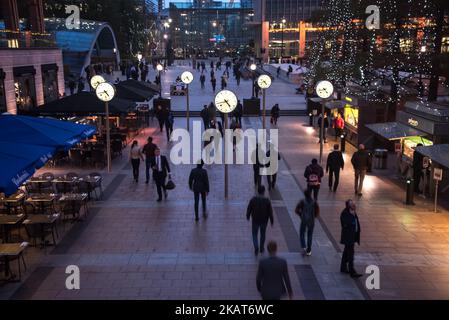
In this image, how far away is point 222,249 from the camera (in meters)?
11.0

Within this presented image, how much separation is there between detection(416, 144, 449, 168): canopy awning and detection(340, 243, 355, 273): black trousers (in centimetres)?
480

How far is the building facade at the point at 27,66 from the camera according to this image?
21.8m

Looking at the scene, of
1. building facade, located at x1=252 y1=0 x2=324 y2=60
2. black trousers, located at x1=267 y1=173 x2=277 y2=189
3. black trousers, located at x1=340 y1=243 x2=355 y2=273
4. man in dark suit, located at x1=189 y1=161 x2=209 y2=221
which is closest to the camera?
black trousers, located at x1=340 y1=243 x2=355 y2=273

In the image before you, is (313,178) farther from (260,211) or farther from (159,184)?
(159,184)

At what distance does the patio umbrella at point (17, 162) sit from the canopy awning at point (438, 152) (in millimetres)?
9768

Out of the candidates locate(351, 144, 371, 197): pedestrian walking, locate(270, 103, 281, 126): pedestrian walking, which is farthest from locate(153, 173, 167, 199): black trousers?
locate(270, 103, 281, 126): pedestrian walking

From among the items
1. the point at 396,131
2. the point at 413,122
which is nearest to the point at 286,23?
the point at 396,131

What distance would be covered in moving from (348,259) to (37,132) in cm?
793

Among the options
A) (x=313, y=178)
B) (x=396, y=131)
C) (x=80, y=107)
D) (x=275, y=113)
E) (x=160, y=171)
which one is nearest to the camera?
(x=313, y=178)

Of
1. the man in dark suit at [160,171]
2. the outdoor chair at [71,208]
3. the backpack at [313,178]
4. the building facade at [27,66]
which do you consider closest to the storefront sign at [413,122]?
the backpack at [313,178]

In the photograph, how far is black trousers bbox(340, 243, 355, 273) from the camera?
9556mm

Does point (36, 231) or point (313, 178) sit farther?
point (313, 178)

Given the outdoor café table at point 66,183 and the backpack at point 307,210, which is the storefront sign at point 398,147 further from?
the outdoor café table at point 66,183

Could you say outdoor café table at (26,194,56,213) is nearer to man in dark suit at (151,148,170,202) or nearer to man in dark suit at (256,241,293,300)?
man in dark suit at (151,148,170,202)
